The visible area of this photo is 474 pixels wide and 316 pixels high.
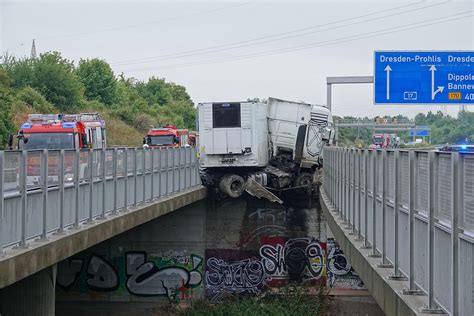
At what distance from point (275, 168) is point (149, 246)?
20.1ft

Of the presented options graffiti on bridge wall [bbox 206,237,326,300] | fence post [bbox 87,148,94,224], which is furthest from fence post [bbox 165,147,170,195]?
fence post [bbox 87,148,94,224]

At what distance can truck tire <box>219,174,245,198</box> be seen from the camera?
34812 millimetres

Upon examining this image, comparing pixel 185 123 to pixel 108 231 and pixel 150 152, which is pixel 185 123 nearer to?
pixel 150 152

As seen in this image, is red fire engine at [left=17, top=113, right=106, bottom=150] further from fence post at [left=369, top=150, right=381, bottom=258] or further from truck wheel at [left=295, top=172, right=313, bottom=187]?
fence post at [left=369, top=150, right=381, bottom=258]

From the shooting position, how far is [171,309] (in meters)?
35.8

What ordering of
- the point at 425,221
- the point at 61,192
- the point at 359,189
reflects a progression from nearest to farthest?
the point at 425,221, the point at 359,189, the point at 61,192

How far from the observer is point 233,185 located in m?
34.9

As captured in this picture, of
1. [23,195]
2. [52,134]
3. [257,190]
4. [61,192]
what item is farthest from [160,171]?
[23,195]

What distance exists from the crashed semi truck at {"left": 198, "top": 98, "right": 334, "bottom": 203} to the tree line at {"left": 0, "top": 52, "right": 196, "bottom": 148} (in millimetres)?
17286

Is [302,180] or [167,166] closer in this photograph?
[167,166]

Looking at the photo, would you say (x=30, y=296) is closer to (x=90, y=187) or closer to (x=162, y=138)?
(x=90, y=187)

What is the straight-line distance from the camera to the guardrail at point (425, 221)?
621 cm

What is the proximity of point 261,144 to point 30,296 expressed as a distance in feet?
56.4

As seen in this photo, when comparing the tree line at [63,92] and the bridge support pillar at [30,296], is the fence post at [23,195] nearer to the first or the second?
the bridge support pillar at [30,296]
